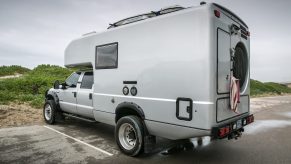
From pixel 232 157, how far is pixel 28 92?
1618 centimetres

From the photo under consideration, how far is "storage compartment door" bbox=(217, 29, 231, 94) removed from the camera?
173 inches

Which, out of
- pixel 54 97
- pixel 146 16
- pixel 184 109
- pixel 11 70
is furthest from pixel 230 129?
pixel 11 70

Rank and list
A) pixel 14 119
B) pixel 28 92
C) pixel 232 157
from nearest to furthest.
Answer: pixel 232 157 < pixel 14 119 < pixel 28 92

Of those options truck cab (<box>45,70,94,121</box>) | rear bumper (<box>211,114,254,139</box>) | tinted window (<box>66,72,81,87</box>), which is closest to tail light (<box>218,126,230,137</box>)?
rear bumper (<box>211,114,254,139</box>)

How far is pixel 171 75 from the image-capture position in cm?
464

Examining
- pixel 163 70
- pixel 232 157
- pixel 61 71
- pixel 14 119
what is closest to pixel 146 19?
pixel 163 70

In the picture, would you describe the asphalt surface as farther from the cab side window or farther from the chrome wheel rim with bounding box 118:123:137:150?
the cab side window

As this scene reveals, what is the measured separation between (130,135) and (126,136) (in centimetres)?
9

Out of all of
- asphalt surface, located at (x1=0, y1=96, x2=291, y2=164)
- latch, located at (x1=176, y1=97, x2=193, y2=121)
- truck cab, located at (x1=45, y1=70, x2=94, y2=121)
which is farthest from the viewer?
truck cab, located at (x1=45, y1=70, x2=94, y2=121)

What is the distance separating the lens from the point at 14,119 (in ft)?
31.0

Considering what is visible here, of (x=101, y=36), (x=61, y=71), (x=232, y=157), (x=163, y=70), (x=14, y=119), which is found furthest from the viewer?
(x=61, y=71)

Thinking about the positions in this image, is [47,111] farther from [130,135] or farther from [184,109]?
[184,109]

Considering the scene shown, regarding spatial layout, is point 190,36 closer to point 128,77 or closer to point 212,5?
point 212,5

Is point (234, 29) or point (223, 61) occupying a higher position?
point (234, 29)
